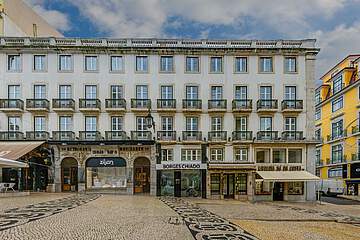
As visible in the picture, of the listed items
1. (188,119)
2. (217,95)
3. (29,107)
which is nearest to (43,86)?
(29,107)

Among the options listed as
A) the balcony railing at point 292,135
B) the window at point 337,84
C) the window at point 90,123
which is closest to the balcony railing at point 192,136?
the balcony railing at point 292,135

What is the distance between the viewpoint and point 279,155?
99.5 ft

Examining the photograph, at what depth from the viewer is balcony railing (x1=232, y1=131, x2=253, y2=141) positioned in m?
30.0

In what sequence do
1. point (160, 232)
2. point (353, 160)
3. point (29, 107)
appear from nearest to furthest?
point (160, 232)
point (29, 107)
point (353, 160)

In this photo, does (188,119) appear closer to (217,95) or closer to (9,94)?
(217,95)

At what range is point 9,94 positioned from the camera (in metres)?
30.1

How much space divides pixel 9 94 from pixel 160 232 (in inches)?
954

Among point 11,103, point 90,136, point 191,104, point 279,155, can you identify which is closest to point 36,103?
point 11,103

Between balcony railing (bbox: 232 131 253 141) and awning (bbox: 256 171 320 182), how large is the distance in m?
2.90

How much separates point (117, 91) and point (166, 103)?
4.22 metres

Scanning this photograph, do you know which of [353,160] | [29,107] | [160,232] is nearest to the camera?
[160,232]

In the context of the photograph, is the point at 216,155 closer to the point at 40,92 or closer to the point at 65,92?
the point at 65,92

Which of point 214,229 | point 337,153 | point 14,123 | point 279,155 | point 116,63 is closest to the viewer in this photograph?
point 214,229

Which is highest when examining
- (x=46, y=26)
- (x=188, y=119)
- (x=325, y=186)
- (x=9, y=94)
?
(x=46, y=26)
